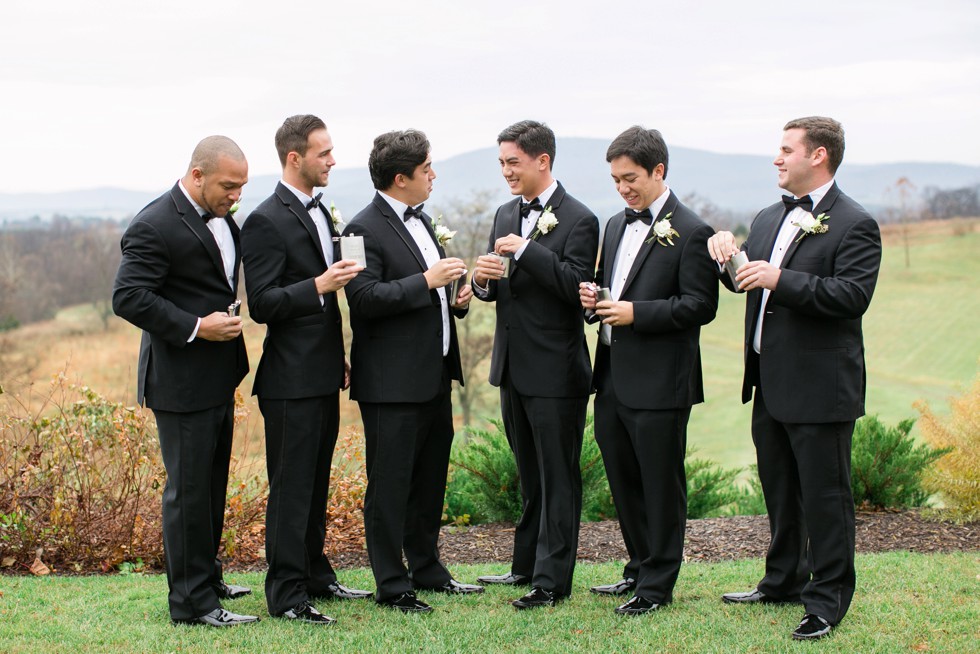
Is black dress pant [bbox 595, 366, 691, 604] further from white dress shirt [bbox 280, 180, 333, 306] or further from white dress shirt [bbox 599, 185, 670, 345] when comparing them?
white dress shirt [bbox 280, 180, 333, 306]

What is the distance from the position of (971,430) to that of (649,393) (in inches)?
186

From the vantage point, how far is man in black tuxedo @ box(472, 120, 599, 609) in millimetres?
6000

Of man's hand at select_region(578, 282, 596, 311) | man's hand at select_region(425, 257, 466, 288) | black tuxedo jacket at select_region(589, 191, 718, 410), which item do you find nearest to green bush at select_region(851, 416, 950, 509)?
black tuxedo jacket at select_region(589, 191, 718, 410)

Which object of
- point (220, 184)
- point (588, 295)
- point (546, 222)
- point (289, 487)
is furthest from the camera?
point (546, 222)

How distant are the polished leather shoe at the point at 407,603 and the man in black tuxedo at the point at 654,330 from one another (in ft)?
3.94

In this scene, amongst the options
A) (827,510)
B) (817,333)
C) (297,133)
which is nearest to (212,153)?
(297,133)

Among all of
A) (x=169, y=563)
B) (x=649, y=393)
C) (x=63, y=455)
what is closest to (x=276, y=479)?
(x=169, y=563)

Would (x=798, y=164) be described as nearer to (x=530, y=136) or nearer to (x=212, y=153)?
(x=530, y=136)

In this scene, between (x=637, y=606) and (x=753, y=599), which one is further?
(x=753, y=599)

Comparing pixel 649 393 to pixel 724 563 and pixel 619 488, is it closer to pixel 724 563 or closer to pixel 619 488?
pixel 619 488

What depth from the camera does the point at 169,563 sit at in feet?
18.5

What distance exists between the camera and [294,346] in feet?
18.7

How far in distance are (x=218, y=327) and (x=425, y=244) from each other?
1.39m

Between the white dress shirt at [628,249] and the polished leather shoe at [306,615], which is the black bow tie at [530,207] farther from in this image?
the polished leather shoe at [306,615]
